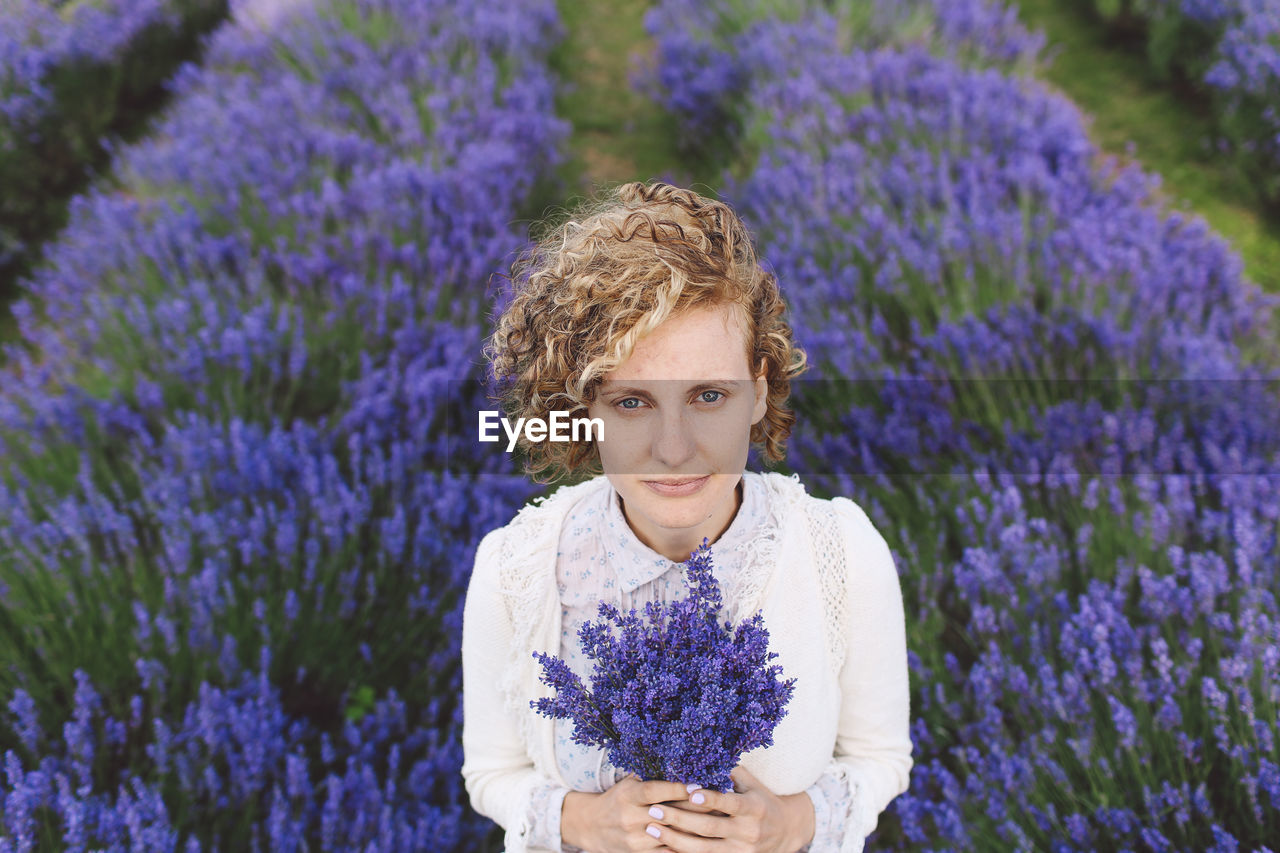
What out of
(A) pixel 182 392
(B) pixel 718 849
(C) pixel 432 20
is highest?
(C) pixel 432 20

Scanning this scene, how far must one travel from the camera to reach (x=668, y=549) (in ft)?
4.09

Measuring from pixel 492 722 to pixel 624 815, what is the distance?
12.5 inches

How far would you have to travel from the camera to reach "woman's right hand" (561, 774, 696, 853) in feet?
3.52

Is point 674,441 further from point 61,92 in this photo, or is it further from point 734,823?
point 61,92

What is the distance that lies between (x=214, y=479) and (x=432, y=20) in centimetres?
371

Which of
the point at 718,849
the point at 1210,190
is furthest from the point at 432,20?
the point at 718,849

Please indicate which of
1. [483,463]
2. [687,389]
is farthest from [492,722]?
[483,463]

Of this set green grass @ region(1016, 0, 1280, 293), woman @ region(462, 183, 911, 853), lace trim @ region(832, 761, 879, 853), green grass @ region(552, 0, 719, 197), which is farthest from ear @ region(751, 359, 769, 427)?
green grass @ region(1016, 0, 1280, 293)

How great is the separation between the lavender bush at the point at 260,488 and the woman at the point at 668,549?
802 millimetres

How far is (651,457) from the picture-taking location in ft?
3.59

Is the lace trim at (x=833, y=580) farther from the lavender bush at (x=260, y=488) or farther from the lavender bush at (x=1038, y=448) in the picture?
the lavender bush at (x=260, y=488)

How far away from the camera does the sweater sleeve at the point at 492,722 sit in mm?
1293

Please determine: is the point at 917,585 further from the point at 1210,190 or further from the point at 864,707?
the point at 1210,190

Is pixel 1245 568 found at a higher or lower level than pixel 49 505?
lower
